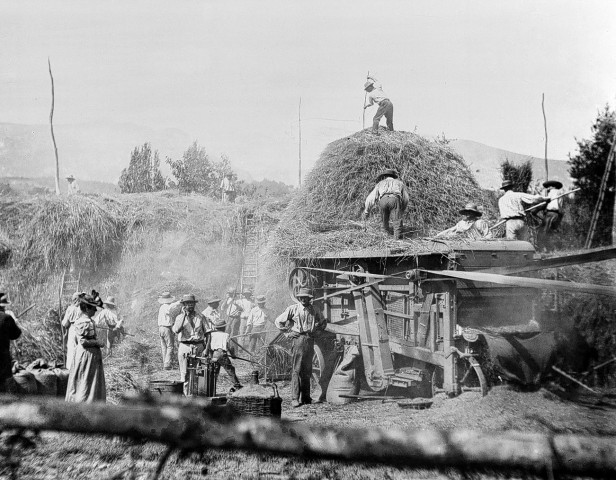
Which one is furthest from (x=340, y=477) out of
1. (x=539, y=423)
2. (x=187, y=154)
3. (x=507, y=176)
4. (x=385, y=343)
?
(x=187, y=154)

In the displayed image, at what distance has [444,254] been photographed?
6.09 m

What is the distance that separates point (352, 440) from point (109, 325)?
941 cm

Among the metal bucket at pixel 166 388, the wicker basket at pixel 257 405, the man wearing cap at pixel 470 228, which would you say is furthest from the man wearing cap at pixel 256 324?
the wicker basket at pixel 257 405

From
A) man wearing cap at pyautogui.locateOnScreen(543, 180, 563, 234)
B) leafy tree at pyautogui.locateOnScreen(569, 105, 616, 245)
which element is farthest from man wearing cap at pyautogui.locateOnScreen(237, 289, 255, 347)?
leafy tree at pyautogui.locateOnScreen(569, 105, 616, 245)

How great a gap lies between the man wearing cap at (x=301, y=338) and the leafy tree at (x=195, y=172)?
19.5 metres

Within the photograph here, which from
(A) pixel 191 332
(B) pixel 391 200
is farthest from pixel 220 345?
(B) pixel 391 200

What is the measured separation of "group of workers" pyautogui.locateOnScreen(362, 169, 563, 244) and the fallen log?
14.4 ft

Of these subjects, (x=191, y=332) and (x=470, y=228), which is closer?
(x=470, y=228)

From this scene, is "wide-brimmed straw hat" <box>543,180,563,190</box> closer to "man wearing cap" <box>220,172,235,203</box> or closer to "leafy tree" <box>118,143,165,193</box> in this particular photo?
"man wearing cap" <box>220,172,235,203</box>

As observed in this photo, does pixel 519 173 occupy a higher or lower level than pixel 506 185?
higher

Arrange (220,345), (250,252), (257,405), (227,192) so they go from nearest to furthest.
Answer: (257,405) < (220,345) < (250,252) < (227,192)

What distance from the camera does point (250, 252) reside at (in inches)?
618

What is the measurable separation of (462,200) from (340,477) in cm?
690

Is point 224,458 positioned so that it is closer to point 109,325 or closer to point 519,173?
point 109,325
